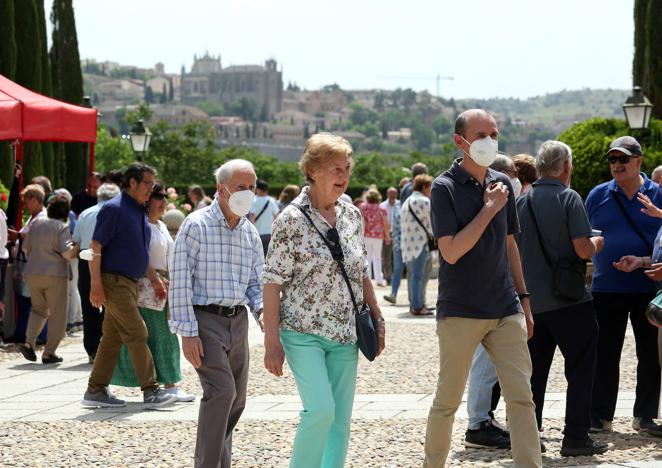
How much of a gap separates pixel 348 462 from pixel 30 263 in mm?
5894

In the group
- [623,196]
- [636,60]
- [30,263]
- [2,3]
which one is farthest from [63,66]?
[623,196]

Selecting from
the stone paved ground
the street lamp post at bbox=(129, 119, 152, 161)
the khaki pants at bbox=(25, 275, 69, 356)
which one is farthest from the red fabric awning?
the street lamp post at bbox=(129, 119, 152, 161)

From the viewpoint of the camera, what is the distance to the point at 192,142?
80438 mm

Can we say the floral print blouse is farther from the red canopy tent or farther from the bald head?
the red canopy tent

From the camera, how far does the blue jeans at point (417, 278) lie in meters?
Result: 15.5

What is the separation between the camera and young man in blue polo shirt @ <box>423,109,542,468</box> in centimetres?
556

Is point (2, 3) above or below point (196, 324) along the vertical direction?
above

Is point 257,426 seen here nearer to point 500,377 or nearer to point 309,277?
point 500,377

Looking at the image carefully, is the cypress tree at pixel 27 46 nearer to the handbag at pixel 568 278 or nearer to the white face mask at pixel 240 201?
the handbag at pixel 568 278

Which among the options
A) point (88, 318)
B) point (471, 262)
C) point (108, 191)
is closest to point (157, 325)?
point (88, 318)

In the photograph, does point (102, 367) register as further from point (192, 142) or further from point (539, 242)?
point (192, 142)

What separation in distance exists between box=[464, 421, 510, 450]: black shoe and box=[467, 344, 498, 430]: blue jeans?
0.09 feet

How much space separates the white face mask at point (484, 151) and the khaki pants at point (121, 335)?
3.84m

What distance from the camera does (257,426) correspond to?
7844 mm
